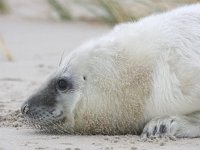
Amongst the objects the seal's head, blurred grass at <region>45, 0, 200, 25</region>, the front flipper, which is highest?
blurred grass at <region>45, 0, 200, 25</region>

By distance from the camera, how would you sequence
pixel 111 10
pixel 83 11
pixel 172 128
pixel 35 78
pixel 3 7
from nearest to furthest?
pixel 172 128
pixel 35 78
pixel 111 10
pixel 83 11
pixel 3 7

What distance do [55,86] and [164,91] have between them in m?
0.69

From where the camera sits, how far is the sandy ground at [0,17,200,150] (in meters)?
4.18

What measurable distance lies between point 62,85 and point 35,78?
2.24 m

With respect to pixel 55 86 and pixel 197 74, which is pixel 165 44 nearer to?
pixel 197 74

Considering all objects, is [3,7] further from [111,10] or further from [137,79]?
[137,79]

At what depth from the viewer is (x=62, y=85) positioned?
460 cm

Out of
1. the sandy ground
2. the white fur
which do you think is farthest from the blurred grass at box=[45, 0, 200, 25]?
the white fur

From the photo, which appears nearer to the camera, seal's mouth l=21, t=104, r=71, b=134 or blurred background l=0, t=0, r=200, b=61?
seal's mouth l=21, t=104, r=71, b=134

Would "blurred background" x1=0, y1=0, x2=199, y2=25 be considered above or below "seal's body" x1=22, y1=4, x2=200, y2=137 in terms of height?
above

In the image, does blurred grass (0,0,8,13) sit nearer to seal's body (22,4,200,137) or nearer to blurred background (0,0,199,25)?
blurred background (0,0,199,25)

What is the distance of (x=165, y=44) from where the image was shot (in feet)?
14.9

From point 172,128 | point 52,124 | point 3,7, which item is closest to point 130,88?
point 172,128

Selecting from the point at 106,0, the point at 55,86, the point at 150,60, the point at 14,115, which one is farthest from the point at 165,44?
the point at 106,0
